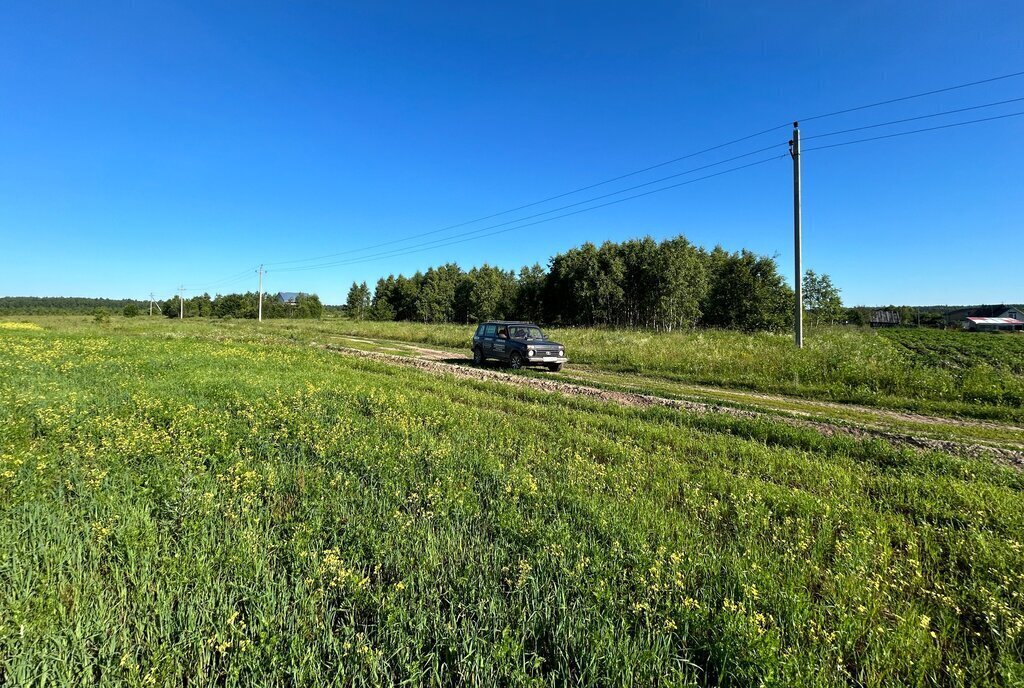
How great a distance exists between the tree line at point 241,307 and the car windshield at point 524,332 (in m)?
109

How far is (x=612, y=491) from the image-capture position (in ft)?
16.5

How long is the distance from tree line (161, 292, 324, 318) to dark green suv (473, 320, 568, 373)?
4225 inches

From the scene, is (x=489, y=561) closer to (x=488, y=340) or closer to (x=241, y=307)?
(x=488, y=340)

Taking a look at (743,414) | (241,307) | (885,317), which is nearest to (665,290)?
(743,414)

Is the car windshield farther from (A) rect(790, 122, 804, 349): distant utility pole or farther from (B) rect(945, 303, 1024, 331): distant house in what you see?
(B) rect(945, 303, 1024, 331): distant house

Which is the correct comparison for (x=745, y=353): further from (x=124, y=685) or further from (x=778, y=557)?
(x=124, y=685)

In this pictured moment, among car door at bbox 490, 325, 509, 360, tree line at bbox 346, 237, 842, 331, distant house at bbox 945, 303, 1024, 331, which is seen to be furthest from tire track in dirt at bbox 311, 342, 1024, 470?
distant house at bbox 945, 303, 1024, 331

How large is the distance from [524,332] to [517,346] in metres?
1.21

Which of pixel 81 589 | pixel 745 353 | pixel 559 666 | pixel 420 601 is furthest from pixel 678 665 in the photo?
pixel 745 353

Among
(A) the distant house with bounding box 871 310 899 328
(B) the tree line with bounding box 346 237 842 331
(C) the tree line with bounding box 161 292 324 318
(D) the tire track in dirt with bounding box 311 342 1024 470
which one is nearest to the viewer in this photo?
(D) the tire track in dirt with bounding box 311 342 1024 470

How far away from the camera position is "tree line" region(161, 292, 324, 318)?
4327 inches

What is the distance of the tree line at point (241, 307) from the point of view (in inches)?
4327

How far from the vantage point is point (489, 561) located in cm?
354

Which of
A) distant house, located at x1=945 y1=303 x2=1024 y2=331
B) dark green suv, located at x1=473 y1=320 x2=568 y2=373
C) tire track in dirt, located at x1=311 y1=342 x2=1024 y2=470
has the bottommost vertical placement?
tire track in dirt, located at x1=311 y1=342 x2=1024 y2=470
